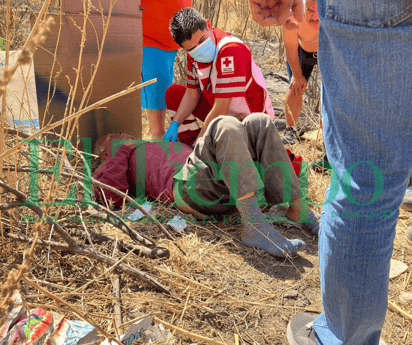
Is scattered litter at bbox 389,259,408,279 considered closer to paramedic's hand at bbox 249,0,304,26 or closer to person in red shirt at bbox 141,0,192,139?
paramedic's hand at bbox 249,0,304,26

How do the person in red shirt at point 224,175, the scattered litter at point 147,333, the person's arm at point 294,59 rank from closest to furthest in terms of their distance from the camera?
the scattered litter at point 147,333
the person in red shirt at point 224,175
the person's arm at point 294,59

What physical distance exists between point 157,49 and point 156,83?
231mm

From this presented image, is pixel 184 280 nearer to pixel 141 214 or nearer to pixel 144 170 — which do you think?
pixel 141 214

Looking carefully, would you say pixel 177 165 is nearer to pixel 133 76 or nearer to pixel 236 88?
pixel 236 88

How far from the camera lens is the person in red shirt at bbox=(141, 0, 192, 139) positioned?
280 cm

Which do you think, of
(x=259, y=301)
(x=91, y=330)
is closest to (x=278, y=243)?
(x=259, y=301)

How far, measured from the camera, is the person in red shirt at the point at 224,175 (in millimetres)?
1684

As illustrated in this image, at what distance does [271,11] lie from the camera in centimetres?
128

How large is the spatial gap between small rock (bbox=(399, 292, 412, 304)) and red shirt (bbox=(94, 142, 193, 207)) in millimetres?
1056

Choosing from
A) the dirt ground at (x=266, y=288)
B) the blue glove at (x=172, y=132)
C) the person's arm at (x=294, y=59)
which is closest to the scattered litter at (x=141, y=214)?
the dirt ground at (x=266, y=288)

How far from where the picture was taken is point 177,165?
6.52 feet

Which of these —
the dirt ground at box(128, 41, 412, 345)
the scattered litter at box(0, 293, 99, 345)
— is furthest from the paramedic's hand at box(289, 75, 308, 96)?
the scattered litter at box(0, 293, 99, 345)

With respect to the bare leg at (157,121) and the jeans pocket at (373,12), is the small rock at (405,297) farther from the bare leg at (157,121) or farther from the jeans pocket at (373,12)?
the bare leg at (157,121)

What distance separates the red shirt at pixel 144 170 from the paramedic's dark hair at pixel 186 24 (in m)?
0.65
